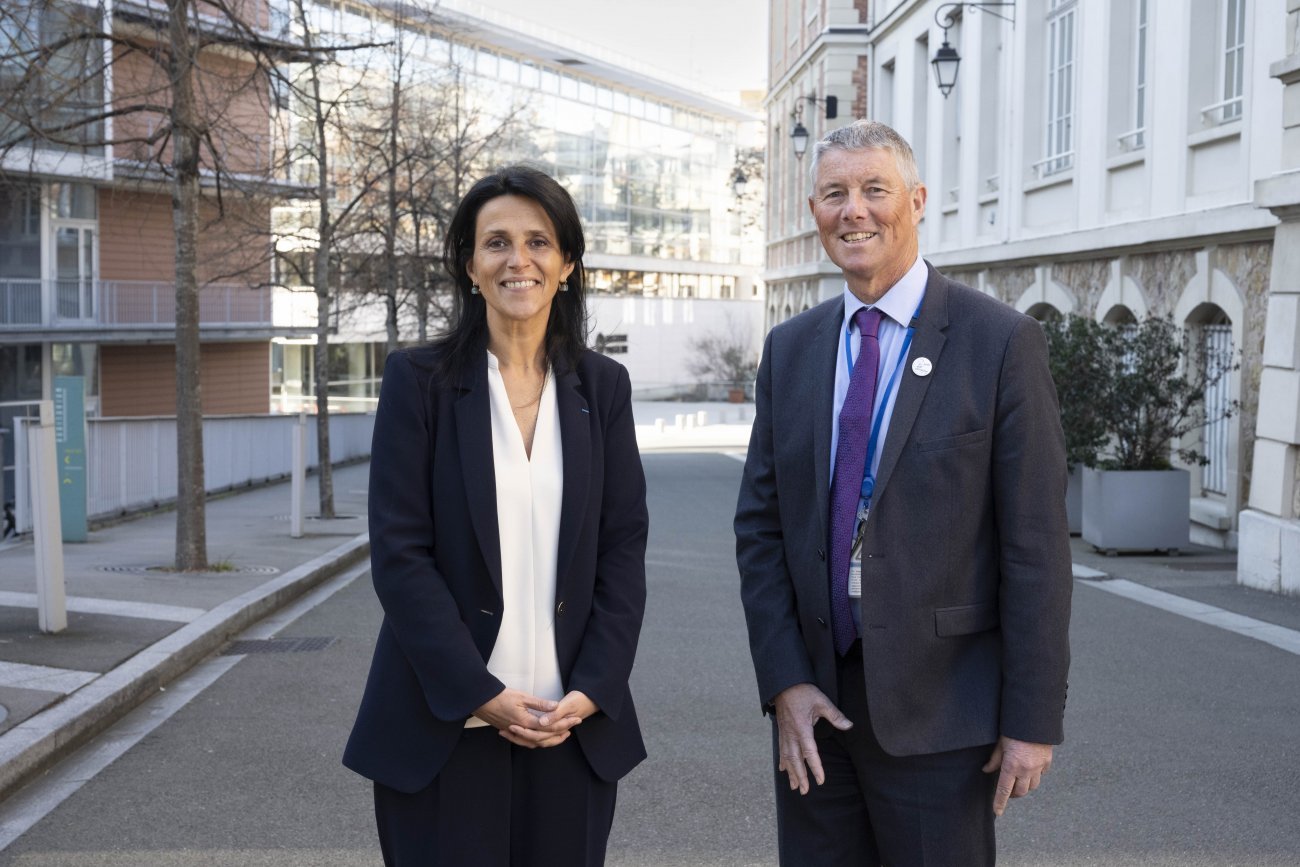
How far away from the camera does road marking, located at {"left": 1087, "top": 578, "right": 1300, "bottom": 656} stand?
9.60m

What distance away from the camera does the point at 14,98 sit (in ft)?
32.4

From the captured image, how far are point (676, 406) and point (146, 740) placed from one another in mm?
62933

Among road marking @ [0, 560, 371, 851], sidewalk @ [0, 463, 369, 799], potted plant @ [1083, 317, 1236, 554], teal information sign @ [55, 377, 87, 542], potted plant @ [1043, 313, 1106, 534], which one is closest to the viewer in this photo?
road marking @ [0, 560, 371, 851]

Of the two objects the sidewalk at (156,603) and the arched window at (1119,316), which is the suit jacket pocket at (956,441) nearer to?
the sidewalk at (156,603)

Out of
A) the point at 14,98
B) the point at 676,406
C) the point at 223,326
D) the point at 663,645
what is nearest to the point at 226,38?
the point at 14,98

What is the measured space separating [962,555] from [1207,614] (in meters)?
8.35

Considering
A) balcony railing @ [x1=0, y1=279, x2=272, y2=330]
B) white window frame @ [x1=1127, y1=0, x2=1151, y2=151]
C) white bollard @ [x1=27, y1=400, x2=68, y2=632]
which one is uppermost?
white window frame @ [x1=1127, y1=0, x2=1151, y2=151]

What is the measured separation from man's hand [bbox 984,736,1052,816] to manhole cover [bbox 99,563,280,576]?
1044 centimetres

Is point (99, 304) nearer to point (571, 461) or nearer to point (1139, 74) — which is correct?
point (1139, 74)

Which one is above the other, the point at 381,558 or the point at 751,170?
the point at 751,170

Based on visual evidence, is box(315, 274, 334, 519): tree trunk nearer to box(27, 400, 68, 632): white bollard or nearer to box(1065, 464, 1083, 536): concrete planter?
box(1065, 464, 1083, 536): concrete planter

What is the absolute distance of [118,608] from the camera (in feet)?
33.2

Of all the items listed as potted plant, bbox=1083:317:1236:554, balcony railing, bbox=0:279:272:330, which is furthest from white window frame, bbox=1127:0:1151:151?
balcony railing, bbox=0:279:272:330

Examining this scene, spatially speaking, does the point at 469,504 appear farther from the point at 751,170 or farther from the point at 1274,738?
the point at 751,170
